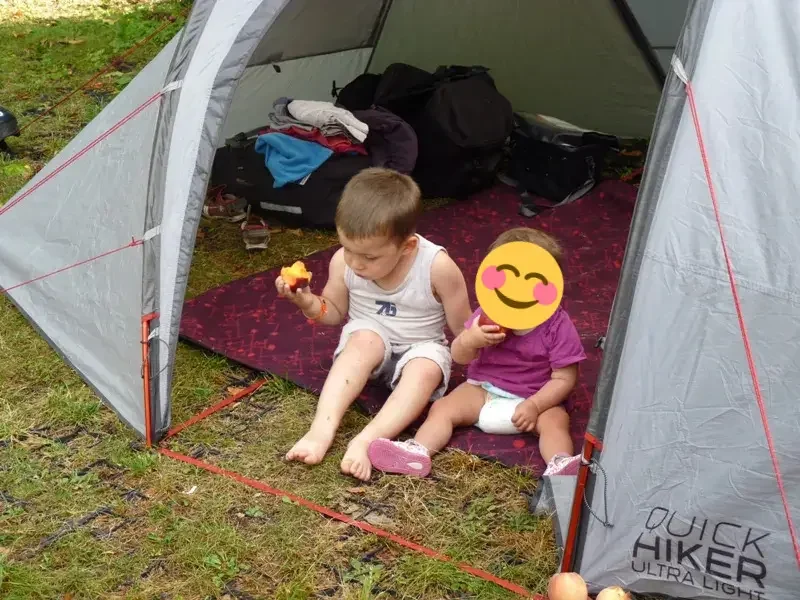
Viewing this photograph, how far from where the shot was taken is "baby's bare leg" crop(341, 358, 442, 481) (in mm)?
2381

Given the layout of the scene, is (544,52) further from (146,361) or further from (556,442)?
(146,361)

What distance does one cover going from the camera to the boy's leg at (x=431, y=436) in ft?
7.80

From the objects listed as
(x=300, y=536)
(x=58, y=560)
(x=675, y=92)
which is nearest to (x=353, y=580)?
(x=300, y=536)

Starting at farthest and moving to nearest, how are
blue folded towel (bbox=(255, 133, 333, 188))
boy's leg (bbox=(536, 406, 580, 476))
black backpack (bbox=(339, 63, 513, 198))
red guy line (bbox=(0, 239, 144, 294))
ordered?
black backpack (bbox=(339, 63, 513, 198)) → blue folded towel (bbox=(255, 133, 333, 188)) → red guy line (bbox=(0, 239, 144, 294)) → boy's leg (bbox=(536, 406, 580, 476))

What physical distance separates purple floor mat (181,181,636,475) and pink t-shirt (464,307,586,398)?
15 centimetres

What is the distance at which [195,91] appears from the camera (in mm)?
2508

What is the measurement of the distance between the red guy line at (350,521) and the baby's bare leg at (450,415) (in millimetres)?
309

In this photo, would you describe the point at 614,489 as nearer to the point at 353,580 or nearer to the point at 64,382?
the point at 353,580

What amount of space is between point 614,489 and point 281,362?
132 cm

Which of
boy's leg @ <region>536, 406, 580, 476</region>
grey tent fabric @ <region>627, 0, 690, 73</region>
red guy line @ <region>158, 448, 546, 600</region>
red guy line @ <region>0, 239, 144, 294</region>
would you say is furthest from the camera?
grey tent fabric @ <region>627, 0, 690, 73</region>

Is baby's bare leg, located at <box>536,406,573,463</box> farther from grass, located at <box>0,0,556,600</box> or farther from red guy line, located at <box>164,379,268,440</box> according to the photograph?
red guy line, located at <box>164,379,268,440</box>

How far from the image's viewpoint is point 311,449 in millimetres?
2430

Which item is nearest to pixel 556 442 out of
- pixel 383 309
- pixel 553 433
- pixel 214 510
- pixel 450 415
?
pixel 553 433

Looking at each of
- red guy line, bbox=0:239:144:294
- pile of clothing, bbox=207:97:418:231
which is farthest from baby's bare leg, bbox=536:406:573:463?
pile of clothing, bbox=207:97:418:231
